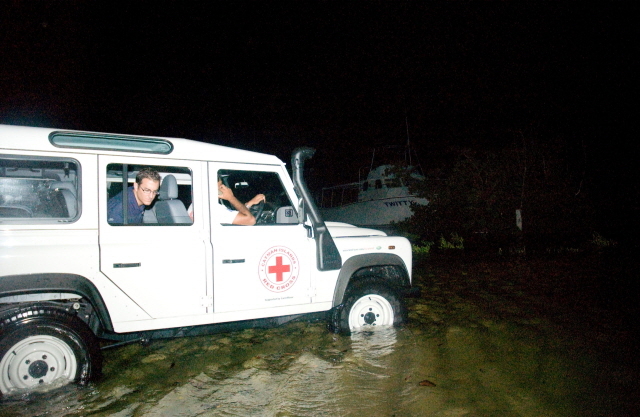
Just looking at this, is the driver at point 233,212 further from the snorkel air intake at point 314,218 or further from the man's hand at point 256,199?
the snorkel air intake at point 314,218

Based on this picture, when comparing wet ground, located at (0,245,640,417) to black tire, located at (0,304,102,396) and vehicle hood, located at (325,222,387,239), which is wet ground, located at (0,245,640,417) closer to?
black tire, located at (0,304,102,396)

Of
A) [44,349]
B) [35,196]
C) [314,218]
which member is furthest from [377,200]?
[44,349]

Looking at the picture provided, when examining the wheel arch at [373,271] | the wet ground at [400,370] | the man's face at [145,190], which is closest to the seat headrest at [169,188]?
the man's face at [145,190]

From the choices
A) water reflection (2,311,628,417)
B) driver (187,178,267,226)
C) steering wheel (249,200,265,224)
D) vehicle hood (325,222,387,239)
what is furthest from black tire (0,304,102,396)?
vehicle hood (325,222,387,239)

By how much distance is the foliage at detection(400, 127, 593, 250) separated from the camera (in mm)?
14758

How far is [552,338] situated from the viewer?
5.16 meters

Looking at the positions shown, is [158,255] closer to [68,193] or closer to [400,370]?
[68,193]

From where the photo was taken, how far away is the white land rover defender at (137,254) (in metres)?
3.41

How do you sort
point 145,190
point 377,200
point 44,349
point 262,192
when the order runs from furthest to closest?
point 377,200
point 262,192
point 145,190
point 44,349

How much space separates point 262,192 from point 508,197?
40.6 feet

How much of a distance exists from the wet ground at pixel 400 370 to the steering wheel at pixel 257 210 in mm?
1534

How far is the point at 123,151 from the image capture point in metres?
3.73

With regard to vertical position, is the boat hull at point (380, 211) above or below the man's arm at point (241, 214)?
above

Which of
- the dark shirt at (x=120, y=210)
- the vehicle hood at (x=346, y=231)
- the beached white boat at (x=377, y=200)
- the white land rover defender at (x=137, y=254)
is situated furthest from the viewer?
the beached white boat at (x=377, y=200)
